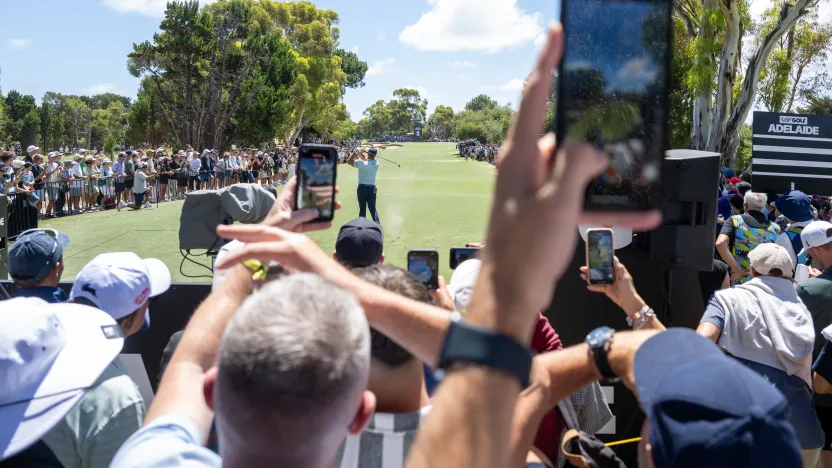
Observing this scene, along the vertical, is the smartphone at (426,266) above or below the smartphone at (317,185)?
below

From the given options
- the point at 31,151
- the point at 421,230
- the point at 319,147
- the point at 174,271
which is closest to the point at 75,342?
the point at 319,147

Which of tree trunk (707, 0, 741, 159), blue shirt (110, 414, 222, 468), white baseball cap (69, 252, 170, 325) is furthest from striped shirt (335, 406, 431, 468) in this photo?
tree trunk (707, 0, 741, 159)

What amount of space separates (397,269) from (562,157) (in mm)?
1192

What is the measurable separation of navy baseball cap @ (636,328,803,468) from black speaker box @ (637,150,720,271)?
2551 mm

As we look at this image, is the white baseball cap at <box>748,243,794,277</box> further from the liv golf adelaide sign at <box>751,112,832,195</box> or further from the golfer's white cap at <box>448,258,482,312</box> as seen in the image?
the liv golf adelaide sign at <box>751,112,832,195</box>

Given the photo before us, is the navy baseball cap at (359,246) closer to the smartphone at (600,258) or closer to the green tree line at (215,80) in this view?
the smartphone at (600,258)

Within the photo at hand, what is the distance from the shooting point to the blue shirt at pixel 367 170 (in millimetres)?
13688

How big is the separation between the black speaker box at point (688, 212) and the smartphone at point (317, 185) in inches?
89.7

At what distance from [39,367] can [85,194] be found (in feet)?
58.6

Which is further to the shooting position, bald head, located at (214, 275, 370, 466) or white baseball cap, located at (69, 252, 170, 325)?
white baseball cap, located at (69, 252, 170, 325)

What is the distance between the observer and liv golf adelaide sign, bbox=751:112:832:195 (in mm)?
8453

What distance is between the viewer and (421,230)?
13414mm

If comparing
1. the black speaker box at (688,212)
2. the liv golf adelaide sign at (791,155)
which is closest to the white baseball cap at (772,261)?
the black speaker box at (688,212)

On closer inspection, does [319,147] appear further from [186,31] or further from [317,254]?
[186,31]
